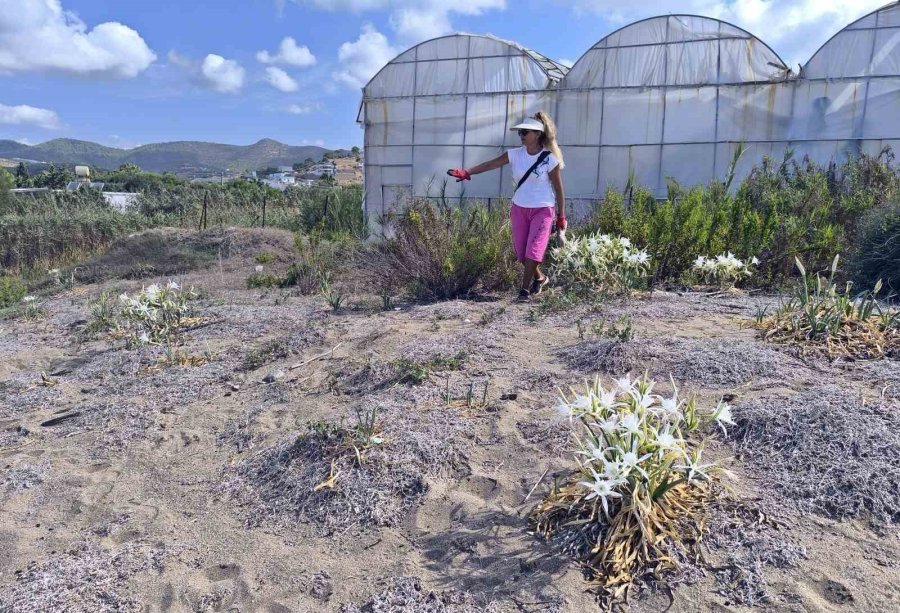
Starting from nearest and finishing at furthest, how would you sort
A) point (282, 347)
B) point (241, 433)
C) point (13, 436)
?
point (241, 433)
point (13, 436)
point (282, 347)

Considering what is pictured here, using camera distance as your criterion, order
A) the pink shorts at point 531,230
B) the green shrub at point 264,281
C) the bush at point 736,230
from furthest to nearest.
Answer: the green shrub at point 264,281
the bush at point 736,230
the pink shorts at point 531,230

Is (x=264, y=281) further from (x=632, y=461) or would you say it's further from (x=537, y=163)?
(x=632, y=461)

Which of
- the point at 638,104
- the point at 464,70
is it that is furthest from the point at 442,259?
the point at 464,70

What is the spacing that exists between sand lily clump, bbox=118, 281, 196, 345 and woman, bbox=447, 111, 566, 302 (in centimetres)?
234

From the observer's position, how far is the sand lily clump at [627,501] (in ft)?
6.53

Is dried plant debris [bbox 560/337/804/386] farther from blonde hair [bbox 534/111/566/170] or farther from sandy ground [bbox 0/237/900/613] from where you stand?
blonde hair [bbox 534/111/566/170]

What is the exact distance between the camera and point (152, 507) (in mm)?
2686

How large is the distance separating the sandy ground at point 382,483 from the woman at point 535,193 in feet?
2.91

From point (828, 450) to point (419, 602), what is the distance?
4.89 feet

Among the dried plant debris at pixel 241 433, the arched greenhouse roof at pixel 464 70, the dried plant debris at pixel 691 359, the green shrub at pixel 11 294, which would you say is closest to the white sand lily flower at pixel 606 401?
the dried plant debris at pixel 691 359

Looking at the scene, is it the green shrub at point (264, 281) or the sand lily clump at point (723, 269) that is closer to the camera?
the sand lily clump at point (723, 269)

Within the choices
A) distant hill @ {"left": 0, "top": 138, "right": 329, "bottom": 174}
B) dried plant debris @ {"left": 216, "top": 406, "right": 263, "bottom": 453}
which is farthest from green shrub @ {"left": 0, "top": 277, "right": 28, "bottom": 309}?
distant hill @ {"left": 0, "top": 138, "right": 329, "bottom": 174}

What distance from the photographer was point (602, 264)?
5172 millimetres

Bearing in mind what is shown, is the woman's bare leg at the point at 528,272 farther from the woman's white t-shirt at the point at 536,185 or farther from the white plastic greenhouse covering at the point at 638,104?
the white plastic greenhouse covering at the point at 638,104
